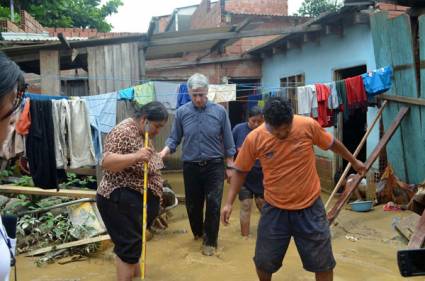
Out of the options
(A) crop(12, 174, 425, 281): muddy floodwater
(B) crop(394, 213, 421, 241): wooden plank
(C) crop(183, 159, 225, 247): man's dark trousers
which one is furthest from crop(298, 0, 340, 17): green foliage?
(C) crop(183, 159, 225, 247): man's dark trousers

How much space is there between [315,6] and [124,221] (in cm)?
2012

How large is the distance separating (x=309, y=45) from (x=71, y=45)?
5533mm

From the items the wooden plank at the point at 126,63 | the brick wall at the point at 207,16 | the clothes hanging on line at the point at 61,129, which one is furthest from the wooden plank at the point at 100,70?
the brick wall at the point at 207,16

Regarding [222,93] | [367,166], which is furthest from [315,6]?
[367,166]

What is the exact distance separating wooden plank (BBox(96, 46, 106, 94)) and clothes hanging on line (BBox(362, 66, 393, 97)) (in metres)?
4.74

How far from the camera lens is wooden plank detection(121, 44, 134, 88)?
345 inches

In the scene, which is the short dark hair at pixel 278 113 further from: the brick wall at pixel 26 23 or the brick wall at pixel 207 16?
the brick wall at pixel 207 16

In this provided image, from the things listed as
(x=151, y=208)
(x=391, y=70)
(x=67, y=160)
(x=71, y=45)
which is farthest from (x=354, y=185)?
(x=71, y=45)

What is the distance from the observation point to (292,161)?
3531 millimetres

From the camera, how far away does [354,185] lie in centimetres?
639

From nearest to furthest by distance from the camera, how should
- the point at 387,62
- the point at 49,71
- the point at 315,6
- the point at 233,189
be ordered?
the point at 233,189 < the point at 387,62 < the point at 49,71 < the point at 315,6

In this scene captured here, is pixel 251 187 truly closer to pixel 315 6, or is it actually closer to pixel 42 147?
pixel 42 147

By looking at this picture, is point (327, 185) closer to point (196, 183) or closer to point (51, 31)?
point (196, 183)

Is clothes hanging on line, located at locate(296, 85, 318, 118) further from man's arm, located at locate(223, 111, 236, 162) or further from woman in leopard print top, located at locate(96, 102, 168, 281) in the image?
woman in leopard print top, located at locate(96, 102, 168, 281)
